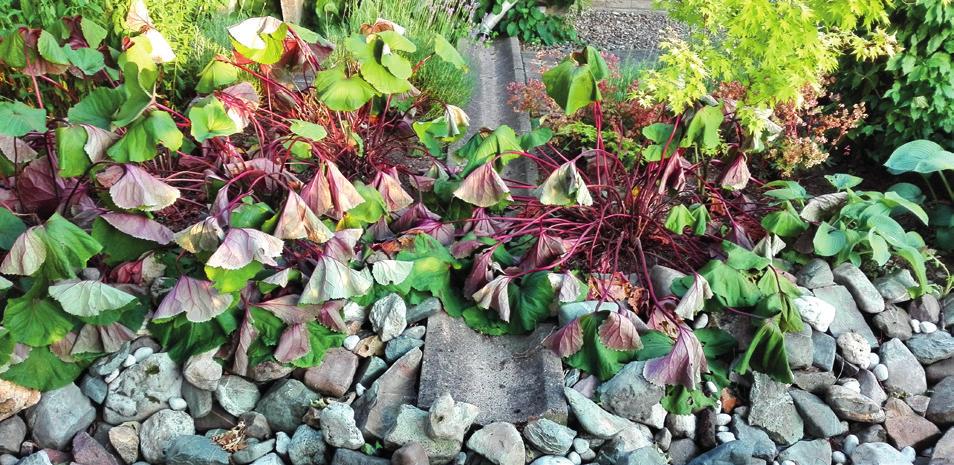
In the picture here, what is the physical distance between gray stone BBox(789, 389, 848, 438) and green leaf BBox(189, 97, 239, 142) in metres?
2.37

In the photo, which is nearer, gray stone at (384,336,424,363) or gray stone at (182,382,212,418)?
gray stone at (182,382,212,418)

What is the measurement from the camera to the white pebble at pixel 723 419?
9.12 ft

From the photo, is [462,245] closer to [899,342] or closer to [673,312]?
[673,312]

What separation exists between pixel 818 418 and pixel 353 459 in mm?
1684

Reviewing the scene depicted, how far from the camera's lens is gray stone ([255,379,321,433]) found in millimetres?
2738

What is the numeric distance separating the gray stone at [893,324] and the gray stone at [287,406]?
2319 millimetres

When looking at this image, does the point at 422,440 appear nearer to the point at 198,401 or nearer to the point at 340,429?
the point at 340,429

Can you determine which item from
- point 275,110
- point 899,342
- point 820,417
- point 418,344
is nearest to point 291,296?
point 418,344

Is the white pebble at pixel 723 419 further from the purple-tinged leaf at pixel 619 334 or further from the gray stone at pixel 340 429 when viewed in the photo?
the gray stone at pixel 340 429

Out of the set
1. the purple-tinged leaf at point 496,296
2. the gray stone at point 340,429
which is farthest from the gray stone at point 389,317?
the gray stone at point 340,429

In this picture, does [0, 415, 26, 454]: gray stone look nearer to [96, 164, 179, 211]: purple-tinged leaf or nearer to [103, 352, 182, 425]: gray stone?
[103, 352, 182, 425]: gray stone

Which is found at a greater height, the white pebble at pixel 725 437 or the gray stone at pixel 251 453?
the white pebble at pixel 725 437

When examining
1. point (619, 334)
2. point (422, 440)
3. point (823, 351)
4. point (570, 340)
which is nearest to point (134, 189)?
point (422, 440)

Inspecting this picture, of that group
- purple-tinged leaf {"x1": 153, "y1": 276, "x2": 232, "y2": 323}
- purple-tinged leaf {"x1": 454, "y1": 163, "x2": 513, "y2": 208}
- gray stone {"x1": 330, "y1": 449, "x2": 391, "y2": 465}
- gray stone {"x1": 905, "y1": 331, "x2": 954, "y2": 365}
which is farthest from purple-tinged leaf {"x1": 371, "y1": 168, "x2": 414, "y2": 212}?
gray stone {"x1": 905, "y1": 331, "x2": 954, "y2": 365}
